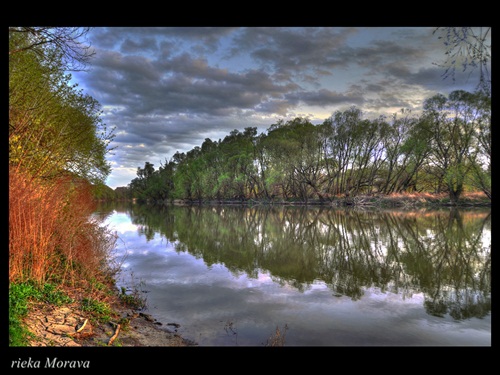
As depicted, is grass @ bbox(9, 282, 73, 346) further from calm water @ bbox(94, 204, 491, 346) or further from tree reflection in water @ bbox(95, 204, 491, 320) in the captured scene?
tree reflection in water @ bbox(95, 204, 491, 320)

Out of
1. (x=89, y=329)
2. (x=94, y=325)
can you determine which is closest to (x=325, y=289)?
(x=94, y=325)

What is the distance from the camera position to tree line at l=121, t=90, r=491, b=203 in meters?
44.7

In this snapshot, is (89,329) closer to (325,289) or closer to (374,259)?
(325,289)

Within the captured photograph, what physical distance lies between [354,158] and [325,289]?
186 ft

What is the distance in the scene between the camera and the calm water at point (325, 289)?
289 inches

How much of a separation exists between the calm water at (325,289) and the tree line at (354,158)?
25.7 m

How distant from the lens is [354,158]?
63.2m

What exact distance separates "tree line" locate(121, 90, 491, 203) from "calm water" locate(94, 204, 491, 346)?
25.7 metres

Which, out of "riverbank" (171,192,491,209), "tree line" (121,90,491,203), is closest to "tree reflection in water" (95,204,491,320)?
"tree line" (121,90,491,203)

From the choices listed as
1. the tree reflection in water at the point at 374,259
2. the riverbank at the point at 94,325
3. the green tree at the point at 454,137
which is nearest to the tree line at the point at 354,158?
the green tree at the point at 454,137

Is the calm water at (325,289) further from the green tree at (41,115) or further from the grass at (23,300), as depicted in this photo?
the green tree at (41,115)

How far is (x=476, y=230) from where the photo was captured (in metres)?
22.3
